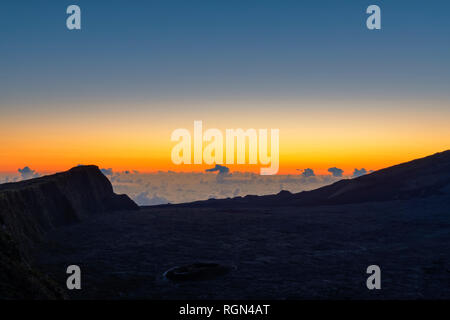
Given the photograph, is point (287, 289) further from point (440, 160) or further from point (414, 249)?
point (440, 160)

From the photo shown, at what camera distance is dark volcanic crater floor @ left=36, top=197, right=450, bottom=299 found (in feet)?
139

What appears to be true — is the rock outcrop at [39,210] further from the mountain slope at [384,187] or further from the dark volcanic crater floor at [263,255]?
the mountain slope at [384,187]

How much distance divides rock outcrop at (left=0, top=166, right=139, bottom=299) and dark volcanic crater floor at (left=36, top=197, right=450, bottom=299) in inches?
165

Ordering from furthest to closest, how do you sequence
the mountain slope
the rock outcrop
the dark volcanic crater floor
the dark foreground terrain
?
1. the mountain slope
2. the dark volcanic crater floor
3. the dark foreground terrain
4. the rock outcrop

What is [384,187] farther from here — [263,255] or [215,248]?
[263,255]

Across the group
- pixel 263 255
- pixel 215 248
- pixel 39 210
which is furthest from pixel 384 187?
pixel 39 210

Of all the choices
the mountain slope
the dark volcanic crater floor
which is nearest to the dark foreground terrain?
the dark volcanic crater floor

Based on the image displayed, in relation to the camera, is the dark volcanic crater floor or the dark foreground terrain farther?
the dark volcanic crater floor

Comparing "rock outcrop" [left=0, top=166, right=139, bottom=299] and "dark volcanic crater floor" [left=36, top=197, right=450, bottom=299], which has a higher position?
"rock outcrop" [left=0, top=166, right=139, bottom=299]

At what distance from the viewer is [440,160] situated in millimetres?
170125

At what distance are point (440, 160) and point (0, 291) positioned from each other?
178 m

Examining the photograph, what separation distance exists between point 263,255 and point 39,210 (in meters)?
46.8

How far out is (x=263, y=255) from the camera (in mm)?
62344

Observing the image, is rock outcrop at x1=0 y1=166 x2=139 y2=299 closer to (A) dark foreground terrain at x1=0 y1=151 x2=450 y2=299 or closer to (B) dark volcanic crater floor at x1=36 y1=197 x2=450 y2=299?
(A) dark foreground terrain at x1=0 y1=151 x2=450 y2=299
